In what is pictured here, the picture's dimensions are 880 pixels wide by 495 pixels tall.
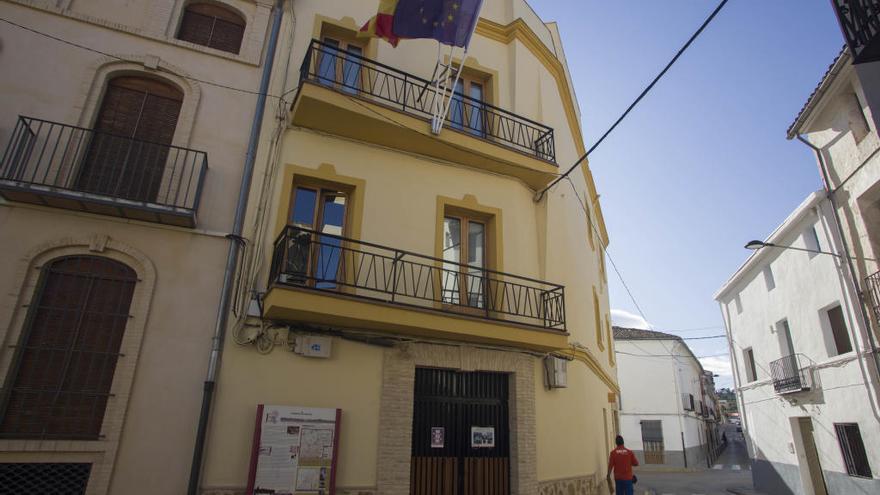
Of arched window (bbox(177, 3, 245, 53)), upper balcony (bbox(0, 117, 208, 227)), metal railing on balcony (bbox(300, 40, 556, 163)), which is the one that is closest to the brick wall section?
upper balcony (bbox(0, 117, 208, 227))

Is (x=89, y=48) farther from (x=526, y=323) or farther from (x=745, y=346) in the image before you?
(x=745, y=346)

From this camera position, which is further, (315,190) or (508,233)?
(508,233)

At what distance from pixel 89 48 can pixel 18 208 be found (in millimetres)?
2769

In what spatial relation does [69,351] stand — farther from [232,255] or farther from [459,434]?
[459,434]

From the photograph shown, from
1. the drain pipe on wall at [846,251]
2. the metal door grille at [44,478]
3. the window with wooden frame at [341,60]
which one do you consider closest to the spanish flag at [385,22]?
the window with wooden frame at [341,60]

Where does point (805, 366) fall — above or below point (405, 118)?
below

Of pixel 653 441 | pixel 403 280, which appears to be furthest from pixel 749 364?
pixel 403 280

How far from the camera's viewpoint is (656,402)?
3042cm

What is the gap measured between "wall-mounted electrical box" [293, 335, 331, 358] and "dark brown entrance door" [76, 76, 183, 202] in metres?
2.95

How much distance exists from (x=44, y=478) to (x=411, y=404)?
14.7 feet

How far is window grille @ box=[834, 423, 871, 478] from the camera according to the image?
1235 centimetres

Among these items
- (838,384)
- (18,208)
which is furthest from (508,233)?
(838,384)

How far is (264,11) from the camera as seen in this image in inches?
339

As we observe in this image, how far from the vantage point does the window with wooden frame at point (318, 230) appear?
7160mm
